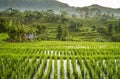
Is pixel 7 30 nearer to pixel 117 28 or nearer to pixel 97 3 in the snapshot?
pixel 117 28

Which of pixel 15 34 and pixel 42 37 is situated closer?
pixel 15 34

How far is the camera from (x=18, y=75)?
21.9 ft

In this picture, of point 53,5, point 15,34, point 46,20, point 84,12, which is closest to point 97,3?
point 53,5

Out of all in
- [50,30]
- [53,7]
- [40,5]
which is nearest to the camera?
[50,30]

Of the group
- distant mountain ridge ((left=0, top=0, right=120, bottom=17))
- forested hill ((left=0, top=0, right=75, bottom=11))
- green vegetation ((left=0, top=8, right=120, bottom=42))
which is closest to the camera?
green vegetation ((left=0, top=8, right=120, bottom=42))

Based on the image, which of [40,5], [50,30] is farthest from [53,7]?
[50,30]

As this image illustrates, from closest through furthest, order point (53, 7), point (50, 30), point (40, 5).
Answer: point (50, 30) → point (53, 7) → point (40, 5)

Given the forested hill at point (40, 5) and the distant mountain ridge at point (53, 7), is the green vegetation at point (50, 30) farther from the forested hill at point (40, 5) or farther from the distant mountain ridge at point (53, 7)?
the forested hill at point (40, 5)

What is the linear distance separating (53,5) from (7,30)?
165 ft

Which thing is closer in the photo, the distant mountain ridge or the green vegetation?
the green vegetation

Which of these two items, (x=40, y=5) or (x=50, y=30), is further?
(x=40, y=5)

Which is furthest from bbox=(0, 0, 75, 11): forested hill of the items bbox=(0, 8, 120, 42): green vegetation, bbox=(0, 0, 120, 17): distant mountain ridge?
bbox=(0, 8, 120, 42): green vegetation

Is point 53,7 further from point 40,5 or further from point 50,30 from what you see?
point 50,30

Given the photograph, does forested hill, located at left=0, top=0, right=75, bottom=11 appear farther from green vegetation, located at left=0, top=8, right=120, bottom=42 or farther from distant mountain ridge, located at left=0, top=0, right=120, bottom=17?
green vegetation, located at left=0, top=8, right=120, bottom=42
